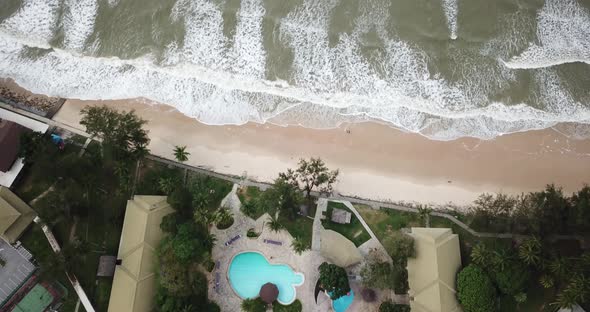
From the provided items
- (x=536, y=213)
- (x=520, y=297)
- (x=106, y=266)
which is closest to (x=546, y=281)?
(x=520, y=297)

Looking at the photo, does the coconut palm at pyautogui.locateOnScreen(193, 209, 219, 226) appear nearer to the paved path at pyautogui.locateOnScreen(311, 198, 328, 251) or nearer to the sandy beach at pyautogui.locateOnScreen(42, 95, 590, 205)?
the sandy beach at pyautogui.locateOnScreen(42, 95, 590, 205)

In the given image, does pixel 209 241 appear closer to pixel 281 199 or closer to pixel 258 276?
pixel 258 276

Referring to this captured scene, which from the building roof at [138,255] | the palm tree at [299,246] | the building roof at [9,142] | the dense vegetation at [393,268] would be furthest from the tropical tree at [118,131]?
the dense vegetation at [393,268]

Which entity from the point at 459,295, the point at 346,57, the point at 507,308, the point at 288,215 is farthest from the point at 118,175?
the point at 507,308

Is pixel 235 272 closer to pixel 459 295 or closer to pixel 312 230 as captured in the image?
pixel 312 230

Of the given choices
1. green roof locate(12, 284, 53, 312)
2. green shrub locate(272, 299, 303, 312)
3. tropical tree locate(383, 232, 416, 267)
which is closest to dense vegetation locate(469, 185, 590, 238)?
tropical tree locate(383, 232, 416, 267)

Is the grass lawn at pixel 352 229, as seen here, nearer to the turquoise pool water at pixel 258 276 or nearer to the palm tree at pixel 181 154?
the turquoise pool water at pixel 258 276
